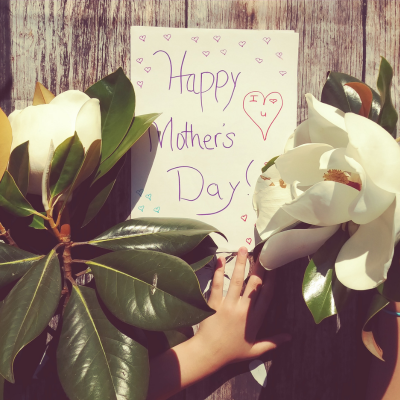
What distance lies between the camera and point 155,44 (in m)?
0.58

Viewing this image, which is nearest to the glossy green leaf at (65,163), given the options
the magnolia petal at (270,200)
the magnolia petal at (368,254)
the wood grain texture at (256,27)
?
the wood grain texture at (256,27)

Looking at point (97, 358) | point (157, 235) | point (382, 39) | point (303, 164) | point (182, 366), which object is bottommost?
point (182, 366)

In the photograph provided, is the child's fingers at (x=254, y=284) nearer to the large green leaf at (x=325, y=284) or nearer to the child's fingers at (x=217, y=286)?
the child's fingers at (x=217, y=286)

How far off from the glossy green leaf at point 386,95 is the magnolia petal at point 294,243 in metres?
0.15

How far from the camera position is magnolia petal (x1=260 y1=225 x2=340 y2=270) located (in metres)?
0.42

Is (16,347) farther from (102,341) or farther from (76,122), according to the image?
(76,122)

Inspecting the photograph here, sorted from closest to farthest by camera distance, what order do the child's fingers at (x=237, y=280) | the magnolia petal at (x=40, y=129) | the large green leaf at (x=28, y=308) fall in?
the large green leaf at (x=28, y=308)
the magnolia petal at (x=40, y=129)
the child's fingers at (x=237, y=280)

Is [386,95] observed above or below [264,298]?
above

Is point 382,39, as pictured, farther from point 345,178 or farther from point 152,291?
point 152,291

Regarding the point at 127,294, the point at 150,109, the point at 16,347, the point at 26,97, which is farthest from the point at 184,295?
the point at 26,97

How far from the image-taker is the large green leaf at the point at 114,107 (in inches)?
19.8

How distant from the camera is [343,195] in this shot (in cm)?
37

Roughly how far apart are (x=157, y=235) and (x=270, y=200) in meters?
0.17

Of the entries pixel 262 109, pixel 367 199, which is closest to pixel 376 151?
pixel 367 199
